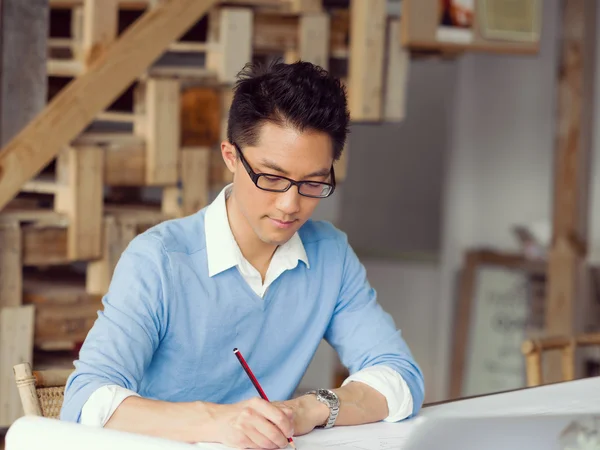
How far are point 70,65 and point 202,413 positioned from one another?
6.94ft

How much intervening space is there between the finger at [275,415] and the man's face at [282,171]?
0.41 metres

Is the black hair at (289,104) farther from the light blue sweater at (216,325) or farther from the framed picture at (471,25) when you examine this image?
the framed picture at (471,25)

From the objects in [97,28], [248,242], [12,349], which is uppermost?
[97,28]

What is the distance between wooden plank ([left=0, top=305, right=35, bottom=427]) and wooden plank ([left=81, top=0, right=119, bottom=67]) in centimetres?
86

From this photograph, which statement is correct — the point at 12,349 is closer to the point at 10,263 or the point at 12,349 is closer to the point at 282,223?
the point at 10,263

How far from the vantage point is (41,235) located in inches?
119

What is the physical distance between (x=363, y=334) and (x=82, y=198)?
4.70 feet

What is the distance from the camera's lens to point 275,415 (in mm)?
1455

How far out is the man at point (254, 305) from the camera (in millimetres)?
1596

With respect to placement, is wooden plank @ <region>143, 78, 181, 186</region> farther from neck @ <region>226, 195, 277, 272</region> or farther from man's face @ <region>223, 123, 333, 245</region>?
man's face @ <region>223, 123, 333, 245</region>

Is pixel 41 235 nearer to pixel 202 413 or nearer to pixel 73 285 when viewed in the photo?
pixel 73 285

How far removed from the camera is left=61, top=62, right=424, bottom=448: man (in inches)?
62.8

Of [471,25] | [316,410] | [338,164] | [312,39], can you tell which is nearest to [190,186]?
[338,164]

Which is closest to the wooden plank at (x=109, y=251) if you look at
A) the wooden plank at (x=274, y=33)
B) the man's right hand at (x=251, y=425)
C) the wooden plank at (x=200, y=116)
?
the wooden plank at (x=200, y=116)
